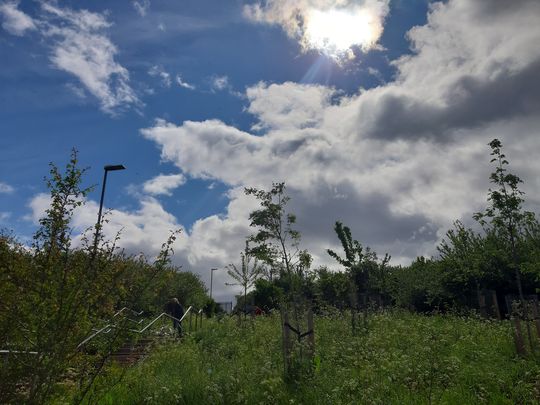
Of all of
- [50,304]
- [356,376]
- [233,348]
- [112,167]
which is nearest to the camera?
[50,304]

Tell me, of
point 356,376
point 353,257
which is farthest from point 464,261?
point 356,376

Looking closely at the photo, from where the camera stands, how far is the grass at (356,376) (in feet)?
25.5

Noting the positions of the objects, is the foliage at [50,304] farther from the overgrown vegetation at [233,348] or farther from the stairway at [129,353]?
the stairway at [129,353]

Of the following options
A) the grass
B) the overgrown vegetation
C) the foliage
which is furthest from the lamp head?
the foliage

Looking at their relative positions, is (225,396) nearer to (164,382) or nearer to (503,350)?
(164,382)

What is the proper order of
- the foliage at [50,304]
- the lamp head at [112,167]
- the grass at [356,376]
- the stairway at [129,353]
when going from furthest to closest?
the lamp head at [112,167] < the stairway at [129,353] < the grass at [356,376] < the foliage at [50,304]

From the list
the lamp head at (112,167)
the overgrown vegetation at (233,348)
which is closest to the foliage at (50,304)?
the overgrown vegetation at (233,348)

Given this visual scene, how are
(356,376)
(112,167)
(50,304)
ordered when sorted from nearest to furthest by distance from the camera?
(50,304)
(356,376)
(112,167)

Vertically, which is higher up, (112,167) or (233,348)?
(112,167)

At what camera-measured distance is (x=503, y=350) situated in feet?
35.2

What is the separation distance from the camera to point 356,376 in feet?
28.4

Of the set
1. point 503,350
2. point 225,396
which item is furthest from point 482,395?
point 225,396

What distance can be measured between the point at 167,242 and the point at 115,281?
80cm

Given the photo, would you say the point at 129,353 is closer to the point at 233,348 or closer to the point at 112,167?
the point at 233,348
